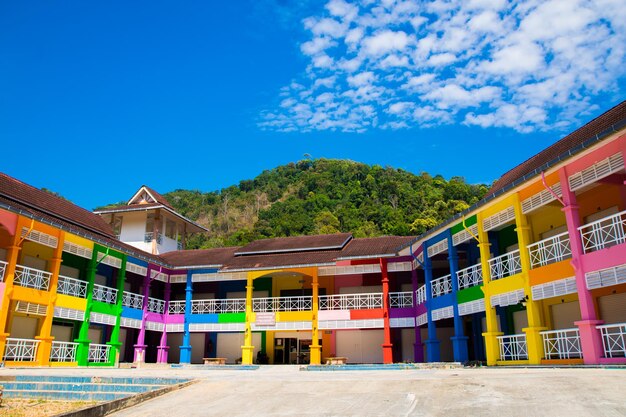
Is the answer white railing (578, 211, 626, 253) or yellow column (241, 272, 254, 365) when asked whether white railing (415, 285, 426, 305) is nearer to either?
yellow column (241, 272, 254, 365)

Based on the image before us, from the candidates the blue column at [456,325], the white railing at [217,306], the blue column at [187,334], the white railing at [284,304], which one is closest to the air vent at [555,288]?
the blue column at [456,325]

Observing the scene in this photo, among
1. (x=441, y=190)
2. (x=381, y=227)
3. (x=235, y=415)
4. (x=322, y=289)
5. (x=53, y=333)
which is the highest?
(x=441, y=190)

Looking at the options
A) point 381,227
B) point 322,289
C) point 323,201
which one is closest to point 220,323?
point 322,289

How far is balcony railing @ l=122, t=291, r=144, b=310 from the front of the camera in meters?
24.6

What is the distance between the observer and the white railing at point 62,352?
19766 millimetres

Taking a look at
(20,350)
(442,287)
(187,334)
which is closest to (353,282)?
(442,287)

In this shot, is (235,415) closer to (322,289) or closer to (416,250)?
(416,250)

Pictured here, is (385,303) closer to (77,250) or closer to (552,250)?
(552,250)

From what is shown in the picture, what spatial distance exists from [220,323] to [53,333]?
7365mm

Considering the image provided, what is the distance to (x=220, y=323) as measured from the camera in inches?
1005

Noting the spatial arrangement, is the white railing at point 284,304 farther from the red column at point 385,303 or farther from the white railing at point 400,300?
the red column at point 385,303

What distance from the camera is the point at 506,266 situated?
17109 millimetres

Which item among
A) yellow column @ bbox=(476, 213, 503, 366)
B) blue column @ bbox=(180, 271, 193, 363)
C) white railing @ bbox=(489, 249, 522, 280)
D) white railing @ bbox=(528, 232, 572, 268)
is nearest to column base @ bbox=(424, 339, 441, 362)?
yellow column @ bbox=(476, 213, 503, 366)

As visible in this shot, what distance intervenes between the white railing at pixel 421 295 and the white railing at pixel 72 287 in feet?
46.6
